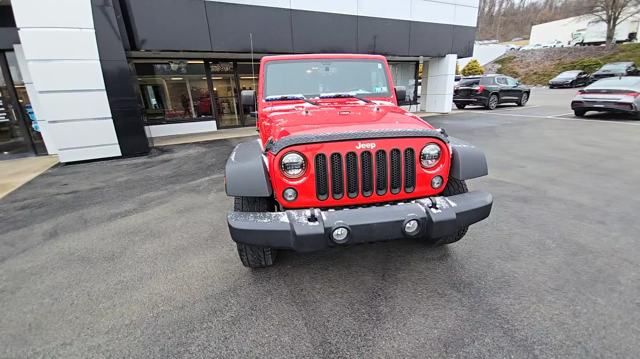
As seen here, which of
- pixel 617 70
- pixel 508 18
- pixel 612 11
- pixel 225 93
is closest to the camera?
pixel 225 93

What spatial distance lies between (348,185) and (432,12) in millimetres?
12525

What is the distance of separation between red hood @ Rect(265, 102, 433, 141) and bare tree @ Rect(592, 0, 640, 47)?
44.1 metres

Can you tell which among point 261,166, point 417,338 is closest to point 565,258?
point 417,338

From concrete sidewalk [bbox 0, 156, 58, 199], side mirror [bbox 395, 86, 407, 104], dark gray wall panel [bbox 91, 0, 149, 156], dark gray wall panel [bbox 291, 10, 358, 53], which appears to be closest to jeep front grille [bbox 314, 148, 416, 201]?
side mirror [bbox 395, 86, 407, 104]

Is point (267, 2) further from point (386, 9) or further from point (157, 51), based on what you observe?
point (386, 9)

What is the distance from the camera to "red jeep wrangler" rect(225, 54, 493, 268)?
1907 mm

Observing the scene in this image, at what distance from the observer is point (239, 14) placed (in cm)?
843

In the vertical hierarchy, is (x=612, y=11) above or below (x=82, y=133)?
Result: above

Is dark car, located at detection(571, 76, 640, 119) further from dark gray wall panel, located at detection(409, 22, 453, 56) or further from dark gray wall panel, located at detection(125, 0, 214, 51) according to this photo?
dark gray wall panel, located at detection(125, 0, 214, 51)

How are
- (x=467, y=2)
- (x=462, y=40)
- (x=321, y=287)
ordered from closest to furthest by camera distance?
(x=321, y=287)
(x=467, y=2)
(x=462, y=40)

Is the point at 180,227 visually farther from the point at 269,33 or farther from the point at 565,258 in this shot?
the point at 269,33

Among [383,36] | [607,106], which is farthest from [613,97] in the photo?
[383,36]

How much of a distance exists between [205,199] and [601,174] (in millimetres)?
6330

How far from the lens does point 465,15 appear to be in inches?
500
